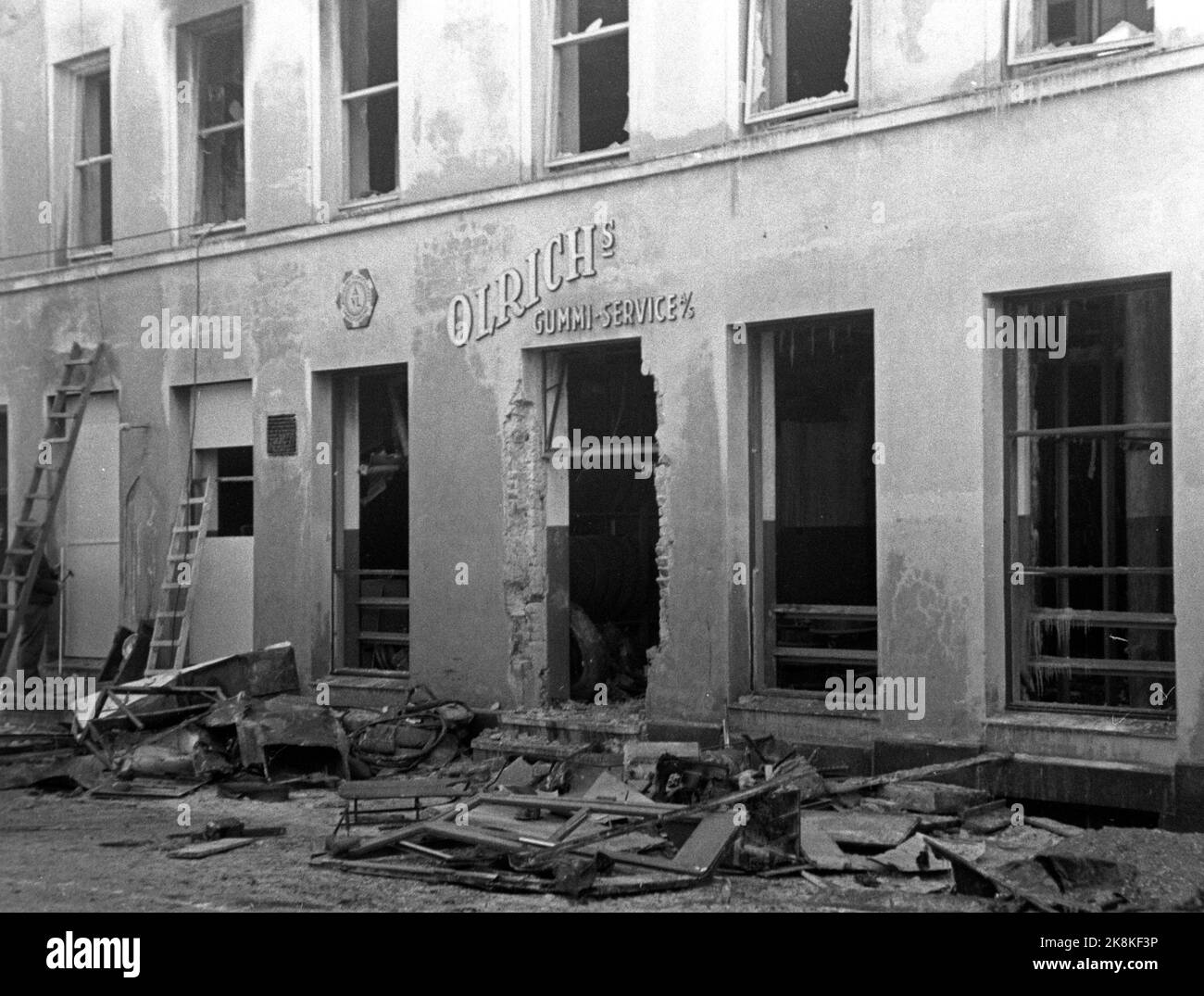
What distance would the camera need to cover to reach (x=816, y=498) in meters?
14.7

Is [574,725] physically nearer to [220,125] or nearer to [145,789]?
[145,789]

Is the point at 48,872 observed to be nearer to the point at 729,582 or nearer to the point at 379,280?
the point at 729,582

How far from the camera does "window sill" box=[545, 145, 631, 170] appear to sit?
13.6 metres

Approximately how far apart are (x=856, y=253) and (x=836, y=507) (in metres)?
3.59

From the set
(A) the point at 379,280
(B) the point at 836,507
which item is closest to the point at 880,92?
(B) the point at 836,507

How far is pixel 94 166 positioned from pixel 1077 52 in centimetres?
1147

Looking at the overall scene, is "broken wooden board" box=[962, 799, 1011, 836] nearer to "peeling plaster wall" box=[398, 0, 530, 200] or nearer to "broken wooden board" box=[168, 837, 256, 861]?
"broken wooden board" box=[168, 837, 256, 861]

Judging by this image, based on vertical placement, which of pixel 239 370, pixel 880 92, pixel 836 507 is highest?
pixel 880 92

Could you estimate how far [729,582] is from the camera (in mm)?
12695

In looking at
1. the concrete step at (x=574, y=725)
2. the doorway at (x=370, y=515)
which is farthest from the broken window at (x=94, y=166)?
the concrete step at (x=574, y=725)

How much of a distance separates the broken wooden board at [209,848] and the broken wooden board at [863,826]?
11.6ft

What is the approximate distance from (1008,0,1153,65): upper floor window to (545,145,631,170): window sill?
339 cm

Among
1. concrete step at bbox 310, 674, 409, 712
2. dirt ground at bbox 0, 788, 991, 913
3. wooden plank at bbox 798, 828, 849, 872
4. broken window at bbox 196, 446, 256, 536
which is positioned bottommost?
dirt ground at bbox 0, 788, 991, 913

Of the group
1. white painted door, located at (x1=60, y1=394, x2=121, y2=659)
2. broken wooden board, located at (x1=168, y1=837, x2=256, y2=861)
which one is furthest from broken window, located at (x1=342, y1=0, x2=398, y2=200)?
broken wooden board, located at (x1=168, y1=837, x2=256, y2=861)
